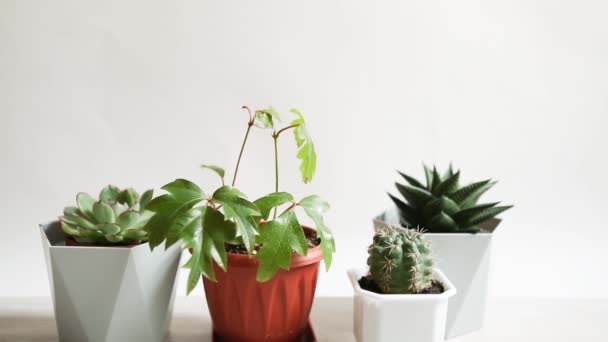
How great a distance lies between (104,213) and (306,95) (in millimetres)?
872

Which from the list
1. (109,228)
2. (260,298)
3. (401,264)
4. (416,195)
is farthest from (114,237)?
(416,195)

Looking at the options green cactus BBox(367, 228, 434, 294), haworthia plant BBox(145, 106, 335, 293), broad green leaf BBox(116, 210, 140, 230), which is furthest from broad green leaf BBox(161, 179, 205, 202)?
green cactus BBox(367, 228, 434, 294)

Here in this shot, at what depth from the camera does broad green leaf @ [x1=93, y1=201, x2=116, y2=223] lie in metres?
0.98

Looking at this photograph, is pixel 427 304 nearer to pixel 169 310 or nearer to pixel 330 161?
pixel 169 310

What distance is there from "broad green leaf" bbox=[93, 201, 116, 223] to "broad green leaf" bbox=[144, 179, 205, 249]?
114 millimetres

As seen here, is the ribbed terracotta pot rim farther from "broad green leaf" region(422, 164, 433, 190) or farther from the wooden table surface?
"broad green leaf" region(422, 164, 433, 190)

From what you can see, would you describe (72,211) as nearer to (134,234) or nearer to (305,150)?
(134,234)

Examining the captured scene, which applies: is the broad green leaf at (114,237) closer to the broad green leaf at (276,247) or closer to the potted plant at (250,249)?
the potted plant at (250,249)

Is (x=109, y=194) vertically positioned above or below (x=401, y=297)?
above

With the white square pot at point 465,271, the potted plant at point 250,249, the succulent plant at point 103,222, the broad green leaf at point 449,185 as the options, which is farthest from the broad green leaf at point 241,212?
the broad green leaf at point 449,185

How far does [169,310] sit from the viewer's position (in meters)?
1.08

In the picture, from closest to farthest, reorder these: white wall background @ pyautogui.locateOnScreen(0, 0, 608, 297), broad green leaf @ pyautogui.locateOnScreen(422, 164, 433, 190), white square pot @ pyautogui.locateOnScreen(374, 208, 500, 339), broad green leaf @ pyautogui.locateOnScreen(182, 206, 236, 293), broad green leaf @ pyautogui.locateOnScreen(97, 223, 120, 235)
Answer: broad green leaf @ pyautogui.locateOnScreen(182, 206, 236, 293) → broad green leaf @ pyautogui.locateOnScreen(97, 223, 120, 235) → white square pot @ pyautogui.locateOnScreen(374, 208, 500, 339) → broad green leaf @ pyautogui.locateOnScreen(422, 164, 433, 190) → white wall background @ pyautogui.locateOnScreen(0, 0, 608, 297)

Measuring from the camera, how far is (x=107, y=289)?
3.16 ft

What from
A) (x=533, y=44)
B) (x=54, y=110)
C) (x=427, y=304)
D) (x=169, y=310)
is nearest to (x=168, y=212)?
(x=169, y=310)
